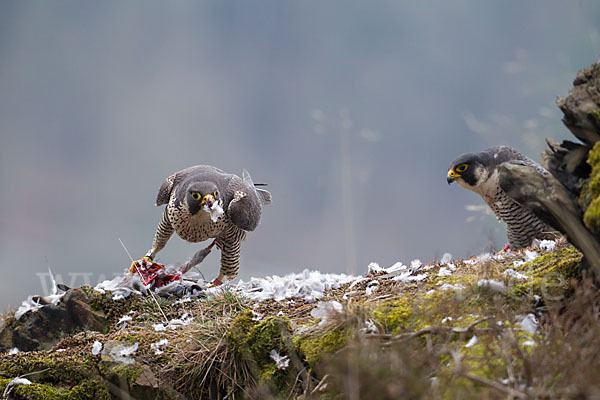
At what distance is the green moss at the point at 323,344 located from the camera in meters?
2.32

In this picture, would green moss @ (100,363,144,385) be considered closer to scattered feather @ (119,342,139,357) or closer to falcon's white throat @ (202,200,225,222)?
scattered feather @ (119,342,139,357)

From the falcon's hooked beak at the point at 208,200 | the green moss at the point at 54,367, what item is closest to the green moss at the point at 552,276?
the green moss at the point at 54,367

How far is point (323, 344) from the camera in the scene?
237 cm

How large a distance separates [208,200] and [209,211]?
0.43 ft

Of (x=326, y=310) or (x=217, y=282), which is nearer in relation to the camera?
(x=326, y=310)

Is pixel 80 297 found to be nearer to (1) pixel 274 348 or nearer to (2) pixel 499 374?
(1) pixel 274 348

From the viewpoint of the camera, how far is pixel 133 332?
11.6 ft

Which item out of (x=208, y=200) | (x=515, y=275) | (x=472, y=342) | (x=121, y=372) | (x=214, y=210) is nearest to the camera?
(x=472, y=342)

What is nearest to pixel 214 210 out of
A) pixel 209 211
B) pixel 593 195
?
pixel 209 211

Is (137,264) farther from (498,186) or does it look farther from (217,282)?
(498,186)

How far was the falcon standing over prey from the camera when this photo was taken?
196 inches

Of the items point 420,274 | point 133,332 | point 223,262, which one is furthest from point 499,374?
point 223,262

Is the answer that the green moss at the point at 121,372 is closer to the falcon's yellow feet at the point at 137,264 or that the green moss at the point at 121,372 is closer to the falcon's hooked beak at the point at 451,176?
the falcon's yellow feet at the point at 137,264

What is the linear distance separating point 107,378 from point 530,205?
2557 mm
